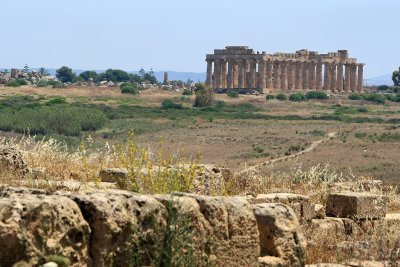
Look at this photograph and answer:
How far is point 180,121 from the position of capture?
239 feet

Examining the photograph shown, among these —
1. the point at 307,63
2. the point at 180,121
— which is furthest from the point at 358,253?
the point at 307,63

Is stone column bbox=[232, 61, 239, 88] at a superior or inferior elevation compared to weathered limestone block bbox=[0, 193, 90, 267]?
inferior

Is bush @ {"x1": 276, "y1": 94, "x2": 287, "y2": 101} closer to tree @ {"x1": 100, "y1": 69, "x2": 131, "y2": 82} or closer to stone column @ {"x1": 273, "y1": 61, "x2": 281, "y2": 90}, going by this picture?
stone column @ {"x1": 273, "y1": 61, "x2": 281, "y2": 90}

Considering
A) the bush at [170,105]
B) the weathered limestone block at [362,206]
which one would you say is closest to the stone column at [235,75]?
the bush at [170,105]

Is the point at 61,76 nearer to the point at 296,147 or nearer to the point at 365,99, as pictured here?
the point at 365,99

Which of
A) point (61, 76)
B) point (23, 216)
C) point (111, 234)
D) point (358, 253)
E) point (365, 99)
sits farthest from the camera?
point (61, 76)

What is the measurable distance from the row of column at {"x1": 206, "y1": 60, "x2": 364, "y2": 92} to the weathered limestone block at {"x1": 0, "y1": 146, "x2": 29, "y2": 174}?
100447 mm

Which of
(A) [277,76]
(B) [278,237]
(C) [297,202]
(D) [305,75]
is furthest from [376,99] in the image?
(B) [278,237]

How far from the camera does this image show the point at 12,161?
13703 mm

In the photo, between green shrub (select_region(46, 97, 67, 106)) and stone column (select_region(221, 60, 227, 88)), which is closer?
green shrub (select_region(46, 97, 67, 106))

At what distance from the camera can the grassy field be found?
165ft

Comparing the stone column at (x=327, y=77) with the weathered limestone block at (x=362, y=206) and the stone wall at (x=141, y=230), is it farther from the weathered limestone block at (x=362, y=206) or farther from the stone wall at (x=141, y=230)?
the stone wall at (x=141, y=230)

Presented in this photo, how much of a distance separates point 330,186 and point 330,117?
2380 inches

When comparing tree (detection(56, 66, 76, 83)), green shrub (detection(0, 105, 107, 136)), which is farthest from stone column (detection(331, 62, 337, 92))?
green shrub (detection(0, 105, 107, 136))
